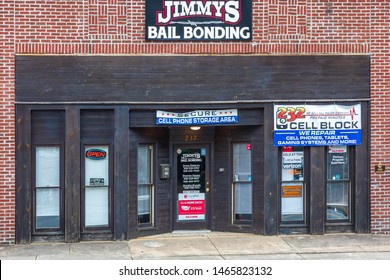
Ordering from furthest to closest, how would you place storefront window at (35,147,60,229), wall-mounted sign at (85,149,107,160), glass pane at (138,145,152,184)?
1. glass pane at (138,145,152,184)
2. wall-mounted sign at (85,149,107,160)
3. storefront window at (35,147,60,229)

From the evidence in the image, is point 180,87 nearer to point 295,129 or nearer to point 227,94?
point 227,94

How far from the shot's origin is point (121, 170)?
1327 cm

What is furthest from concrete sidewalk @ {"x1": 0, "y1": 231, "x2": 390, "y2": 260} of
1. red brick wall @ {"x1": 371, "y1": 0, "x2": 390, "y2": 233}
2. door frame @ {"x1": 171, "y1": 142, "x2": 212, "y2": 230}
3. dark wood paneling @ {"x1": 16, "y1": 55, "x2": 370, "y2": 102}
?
dark wood paneling @ {"x1": 16, "y1": 55, "x2": 370, "y2": 102}

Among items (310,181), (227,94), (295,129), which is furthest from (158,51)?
(310,181)

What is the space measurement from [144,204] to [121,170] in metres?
1.13

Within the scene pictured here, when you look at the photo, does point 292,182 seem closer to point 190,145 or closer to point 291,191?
point 291,191

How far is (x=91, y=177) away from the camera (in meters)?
13.4

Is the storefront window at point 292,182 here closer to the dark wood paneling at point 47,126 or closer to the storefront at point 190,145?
the storefront at point 190,145

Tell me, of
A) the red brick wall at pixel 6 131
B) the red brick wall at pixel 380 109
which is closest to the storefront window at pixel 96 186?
the red brick wall at pixel 6 131

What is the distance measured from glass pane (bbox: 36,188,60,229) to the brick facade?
1.86 ft

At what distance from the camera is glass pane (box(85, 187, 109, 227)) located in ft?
43.9

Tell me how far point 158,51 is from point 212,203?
3.80 m

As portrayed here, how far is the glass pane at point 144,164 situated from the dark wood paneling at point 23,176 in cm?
248

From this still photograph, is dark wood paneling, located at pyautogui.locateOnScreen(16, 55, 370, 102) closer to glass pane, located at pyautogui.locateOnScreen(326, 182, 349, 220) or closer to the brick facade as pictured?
the brick facade
